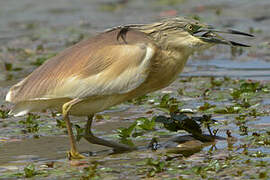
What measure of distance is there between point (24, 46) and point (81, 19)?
2.35m

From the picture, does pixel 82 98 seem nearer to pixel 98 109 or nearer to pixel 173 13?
pixel 98 109

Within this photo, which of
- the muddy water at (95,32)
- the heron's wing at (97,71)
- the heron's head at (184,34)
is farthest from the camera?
the muddy water at (95,32)

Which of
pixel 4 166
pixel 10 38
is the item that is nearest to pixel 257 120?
pixel 4 166

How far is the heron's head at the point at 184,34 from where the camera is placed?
18.3 feet

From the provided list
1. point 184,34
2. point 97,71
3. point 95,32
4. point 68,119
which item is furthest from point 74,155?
point 95,32

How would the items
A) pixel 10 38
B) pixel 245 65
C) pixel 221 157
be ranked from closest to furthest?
pixel 221 157 < pixel 245 65 < pixel 10 38

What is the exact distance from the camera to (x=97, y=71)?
5.52 meters

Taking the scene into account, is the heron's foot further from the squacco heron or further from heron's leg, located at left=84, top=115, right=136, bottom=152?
heron's leg, located at left=84, top=115, right=136, bottom=152

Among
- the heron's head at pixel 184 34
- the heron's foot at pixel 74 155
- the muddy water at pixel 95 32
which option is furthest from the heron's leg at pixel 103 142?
the heron's head at pixel 184 34

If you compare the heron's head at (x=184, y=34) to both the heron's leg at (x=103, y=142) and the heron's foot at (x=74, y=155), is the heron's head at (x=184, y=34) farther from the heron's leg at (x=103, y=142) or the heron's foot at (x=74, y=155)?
the heron's foot at (x=74, y=155)

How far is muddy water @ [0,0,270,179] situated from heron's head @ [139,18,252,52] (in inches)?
34.8

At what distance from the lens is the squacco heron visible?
17.9 feet

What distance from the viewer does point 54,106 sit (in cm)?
582

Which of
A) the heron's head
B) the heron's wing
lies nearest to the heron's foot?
the heron's wing
